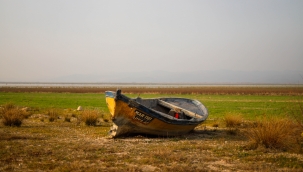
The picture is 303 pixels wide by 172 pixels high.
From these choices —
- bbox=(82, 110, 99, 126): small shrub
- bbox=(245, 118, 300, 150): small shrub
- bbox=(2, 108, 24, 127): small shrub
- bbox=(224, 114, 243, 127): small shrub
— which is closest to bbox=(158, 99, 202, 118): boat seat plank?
bbox=(224, 114, 243, 127): small shrub

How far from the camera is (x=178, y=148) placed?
9992 mm

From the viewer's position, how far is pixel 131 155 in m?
8.88

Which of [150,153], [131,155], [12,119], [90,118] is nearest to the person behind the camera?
[131,155]

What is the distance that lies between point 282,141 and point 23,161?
27.3 feet

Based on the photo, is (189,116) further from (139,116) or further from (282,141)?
(282,141)

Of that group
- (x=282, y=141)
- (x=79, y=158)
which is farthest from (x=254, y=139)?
(x=79, y=158)

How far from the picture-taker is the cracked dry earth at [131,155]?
756 centimetres

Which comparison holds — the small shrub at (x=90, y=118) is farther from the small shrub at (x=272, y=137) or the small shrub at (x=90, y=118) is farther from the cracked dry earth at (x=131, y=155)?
the small shrub at (x=272, y=137)

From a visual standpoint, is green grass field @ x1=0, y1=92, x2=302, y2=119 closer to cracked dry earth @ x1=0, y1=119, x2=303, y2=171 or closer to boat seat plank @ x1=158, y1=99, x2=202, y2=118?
boat seat plank @ x1=158, y1=99, x2=202, y2=118

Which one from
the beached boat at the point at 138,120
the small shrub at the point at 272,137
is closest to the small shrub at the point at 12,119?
the beached boat at the point at 138,120

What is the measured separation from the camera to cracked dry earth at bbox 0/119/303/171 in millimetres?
7562

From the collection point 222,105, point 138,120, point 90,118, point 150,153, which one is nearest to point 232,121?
point 138,120

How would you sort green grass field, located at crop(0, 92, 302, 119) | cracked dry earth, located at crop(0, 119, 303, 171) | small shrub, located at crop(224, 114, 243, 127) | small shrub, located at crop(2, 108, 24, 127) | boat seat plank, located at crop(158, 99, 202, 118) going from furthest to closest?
green grass field, located at crop(0, 92, 302, 119) → small shrub, located at crop(224, 114, 243, 127) → boat seat plank, located at crop(158, 99, 202, 118) → small shrub, located at crop(2, 108, 24, 127) → cracked dry earth, located at crop(0, 119, 303, 171)

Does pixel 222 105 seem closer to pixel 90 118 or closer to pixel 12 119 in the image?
pixel 90 118
